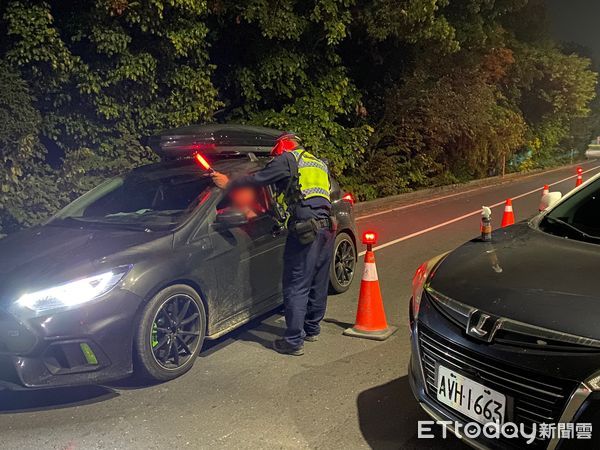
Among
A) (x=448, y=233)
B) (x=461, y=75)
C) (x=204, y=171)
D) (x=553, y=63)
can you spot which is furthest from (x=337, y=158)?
(x=553, y=63)

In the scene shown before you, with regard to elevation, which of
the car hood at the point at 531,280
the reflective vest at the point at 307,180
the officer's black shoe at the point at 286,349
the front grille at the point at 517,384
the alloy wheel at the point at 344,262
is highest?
the reflective vest at the point at 307,180

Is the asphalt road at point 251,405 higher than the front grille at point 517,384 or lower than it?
lower

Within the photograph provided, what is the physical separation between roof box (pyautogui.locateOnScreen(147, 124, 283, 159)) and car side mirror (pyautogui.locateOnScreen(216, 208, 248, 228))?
3.24ft

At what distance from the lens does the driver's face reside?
14.6 feet

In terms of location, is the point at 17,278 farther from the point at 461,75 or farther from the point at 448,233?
the point at 461,75

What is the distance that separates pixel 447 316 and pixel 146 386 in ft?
7.17

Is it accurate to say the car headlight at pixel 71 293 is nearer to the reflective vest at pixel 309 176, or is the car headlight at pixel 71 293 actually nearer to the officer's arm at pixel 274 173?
the officer's arm at pixel 274 173

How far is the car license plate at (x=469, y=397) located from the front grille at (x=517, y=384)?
0.03 m

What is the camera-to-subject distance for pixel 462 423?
2.43 m

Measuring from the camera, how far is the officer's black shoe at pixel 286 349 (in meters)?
4.18

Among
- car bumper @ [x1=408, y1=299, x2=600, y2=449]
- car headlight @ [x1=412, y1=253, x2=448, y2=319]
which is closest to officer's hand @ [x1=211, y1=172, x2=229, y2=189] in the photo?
car headlight @ [x1=412, y1=253, x2=448, y2=319]

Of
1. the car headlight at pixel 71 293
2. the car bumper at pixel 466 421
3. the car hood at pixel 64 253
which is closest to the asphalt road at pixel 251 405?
the car bumper at pixel 466 421

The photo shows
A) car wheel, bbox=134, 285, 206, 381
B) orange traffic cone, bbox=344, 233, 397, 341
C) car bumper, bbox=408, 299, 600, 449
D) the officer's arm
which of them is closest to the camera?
car bumper, bbox=408, 299, 600, 449

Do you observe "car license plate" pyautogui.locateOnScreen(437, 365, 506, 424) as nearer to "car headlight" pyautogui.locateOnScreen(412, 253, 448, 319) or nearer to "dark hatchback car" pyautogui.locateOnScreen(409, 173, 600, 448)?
"dark hatchback car" pyautogui.locateOnScreen(409, 173, 600, 448)
